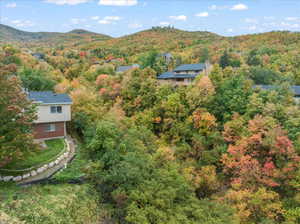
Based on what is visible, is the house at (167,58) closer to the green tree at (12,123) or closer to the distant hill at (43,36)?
the green tree at (12,123)

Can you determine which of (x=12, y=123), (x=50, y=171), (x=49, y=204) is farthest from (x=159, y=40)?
(x=49, y=204)

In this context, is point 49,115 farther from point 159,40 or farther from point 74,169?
point 159,40

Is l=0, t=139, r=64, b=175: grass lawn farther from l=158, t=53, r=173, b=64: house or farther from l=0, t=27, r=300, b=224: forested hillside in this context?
l=158, t=53, r=173, b=64: house

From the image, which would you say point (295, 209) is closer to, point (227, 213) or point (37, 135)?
point (227, 213)

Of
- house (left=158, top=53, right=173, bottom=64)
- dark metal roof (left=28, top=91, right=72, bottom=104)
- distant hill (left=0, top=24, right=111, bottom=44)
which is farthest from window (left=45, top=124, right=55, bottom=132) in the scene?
distant hill (left=0, top=24, right=111, bottom=44)

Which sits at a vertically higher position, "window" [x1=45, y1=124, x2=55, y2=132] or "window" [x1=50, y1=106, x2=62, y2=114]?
"window" [x1=50, y1=106, x2=62, y2=114]
